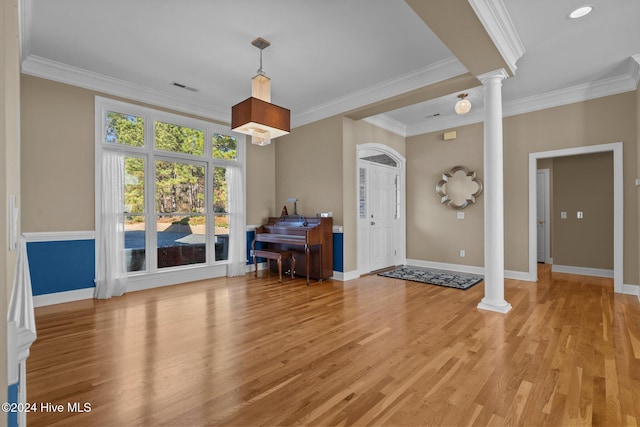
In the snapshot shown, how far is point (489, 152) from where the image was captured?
359 cm

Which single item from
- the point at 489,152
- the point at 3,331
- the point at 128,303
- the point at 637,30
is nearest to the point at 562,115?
the point at 637,30

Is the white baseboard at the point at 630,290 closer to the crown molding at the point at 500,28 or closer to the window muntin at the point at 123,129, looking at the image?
the crown molding at the point at 500,28

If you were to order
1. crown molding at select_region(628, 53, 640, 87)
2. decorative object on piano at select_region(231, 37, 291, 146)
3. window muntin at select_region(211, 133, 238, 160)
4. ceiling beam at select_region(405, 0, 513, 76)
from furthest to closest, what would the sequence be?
window muntin at select_region(211, 133, 238, 160), crown molding at select_region(628, 53, 640, 87), decorative object on piano at select_region(231, 37, 291, 146), ceiling beam at select_region(405, 0, 513, 76)

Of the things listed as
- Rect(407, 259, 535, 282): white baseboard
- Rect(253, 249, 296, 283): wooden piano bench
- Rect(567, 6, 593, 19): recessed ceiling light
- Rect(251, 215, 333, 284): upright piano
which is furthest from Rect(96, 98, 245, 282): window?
Answer: Rect(567, 6, 593, 19): recessed ceiling light

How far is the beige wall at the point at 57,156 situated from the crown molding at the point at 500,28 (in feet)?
15.4

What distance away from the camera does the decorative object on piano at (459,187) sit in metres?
5.60

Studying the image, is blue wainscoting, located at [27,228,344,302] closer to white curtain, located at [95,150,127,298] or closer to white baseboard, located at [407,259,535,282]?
white curtain, located at [95,150,127,298]

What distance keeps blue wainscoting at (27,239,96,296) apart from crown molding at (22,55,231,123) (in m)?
2.07

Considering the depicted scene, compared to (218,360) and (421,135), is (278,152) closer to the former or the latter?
(421,135)

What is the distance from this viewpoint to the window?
14.7 ft

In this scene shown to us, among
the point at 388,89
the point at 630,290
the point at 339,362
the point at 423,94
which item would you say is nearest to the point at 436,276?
the point at 630,290

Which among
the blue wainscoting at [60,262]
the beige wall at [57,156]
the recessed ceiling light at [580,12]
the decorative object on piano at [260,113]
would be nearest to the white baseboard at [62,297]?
the blue wainscoting at [60,262]

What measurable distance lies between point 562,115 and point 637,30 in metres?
1.71

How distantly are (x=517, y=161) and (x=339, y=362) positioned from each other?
4.63 meters
